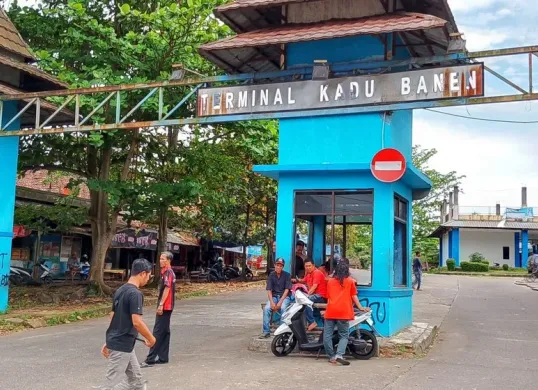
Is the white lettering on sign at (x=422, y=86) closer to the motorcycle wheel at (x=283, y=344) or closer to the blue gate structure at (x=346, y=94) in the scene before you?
the blue gate structure at (x=346, y=94)

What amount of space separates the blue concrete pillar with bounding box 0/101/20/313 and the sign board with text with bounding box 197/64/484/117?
6.11 metres

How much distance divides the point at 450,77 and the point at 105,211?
13475 mm

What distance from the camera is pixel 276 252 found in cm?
1142

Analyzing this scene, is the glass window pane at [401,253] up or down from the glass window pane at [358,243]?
down

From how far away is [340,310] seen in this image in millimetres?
9453

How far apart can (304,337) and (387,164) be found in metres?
3.24

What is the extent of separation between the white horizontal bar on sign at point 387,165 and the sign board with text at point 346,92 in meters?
1.03

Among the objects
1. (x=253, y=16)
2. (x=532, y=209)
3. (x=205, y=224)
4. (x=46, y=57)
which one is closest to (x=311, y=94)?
(x=253, y=16)

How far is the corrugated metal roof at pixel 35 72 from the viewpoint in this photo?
1472 cm

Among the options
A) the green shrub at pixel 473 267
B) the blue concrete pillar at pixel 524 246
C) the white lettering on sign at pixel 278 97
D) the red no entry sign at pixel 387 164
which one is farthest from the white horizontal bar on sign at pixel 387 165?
the blue concrete pillar at pixel 524 246

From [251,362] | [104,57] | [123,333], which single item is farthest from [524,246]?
[123,333]

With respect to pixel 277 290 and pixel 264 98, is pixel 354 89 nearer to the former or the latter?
pixel 264 98

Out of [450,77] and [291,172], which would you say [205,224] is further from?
[450,77]

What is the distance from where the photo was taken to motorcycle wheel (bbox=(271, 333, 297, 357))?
33.1 feet
